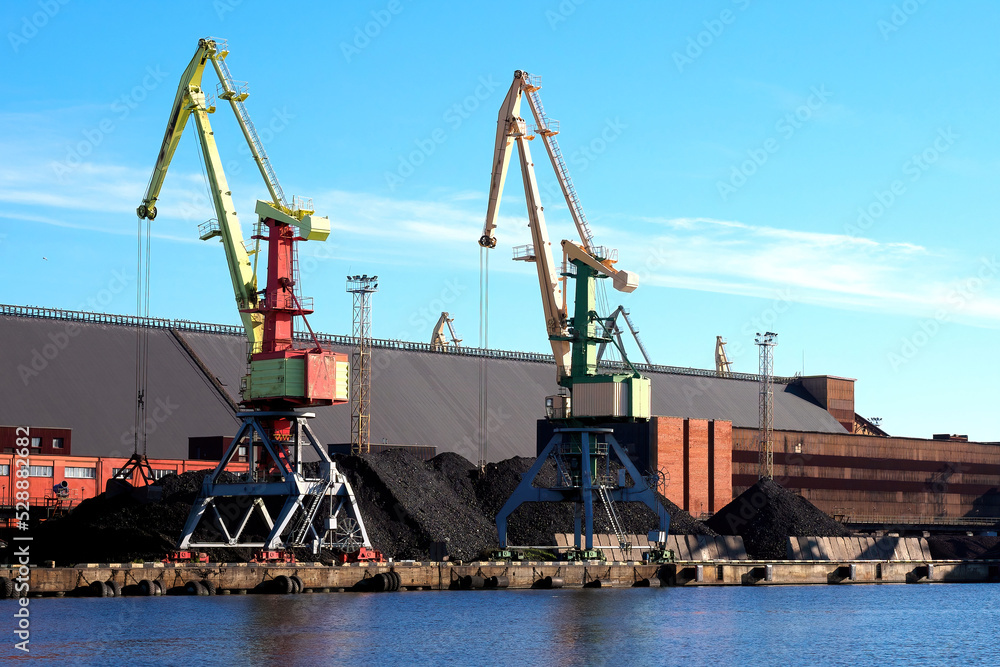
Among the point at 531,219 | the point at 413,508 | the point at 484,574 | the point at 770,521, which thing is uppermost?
the point at 531,219

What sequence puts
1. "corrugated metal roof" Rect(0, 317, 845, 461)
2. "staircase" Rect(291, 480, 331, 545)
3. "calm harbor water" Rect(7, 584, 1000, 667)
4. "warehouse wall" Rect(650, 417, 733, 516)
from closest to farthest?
1. "calm harbor water" Rect(7, 584, 1000, 667)
2. "staircase" Rect(291, 480, 331, 545)
3. "corrugated metal roof" Rect(0, 317, 845, 461)
4. "warehouse wall" Rect(650, 417, 733, 516)

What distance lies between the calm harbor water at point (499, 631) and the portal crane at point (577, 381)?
10.8 metres

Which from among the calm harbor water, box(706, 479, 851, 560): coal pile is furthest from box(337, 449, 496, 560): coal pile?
box(706, 479, 851, 560): coal pile

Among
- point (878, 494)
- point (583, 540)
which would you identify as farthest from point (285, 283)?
point (878, 494)

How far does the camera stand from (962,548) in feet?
365

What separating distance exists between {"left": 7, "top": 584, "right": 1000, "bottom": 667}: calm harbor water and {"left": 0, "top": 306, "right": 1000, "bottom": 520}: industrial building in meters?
25.5

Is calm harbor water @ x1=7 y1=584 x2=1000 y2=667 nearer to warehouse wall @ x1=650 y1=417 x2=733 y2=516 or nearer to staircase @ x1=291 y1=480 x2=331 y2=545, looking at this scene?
staircase @ x1=291 y1=480 x2=331 y2=545

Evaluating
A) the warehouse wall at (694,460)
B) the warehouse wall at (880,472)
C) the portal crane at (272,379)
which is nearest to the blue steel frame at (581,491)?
the portal crane at (272,379)

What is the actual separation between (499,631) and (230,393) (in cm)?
5776

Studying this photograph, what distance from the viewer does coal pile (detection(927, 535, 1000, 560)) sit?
108m

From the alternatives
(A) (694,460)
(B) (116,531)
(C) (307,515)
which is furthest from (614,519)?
(A) (694,460)

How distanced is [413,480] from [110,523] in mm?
17839

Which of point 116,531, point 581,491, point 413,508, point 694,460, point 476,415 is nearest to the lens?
point 116,531

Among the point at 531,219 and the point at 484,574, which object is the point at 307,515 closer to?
the point at 484,574
